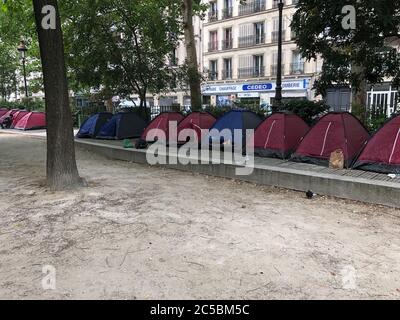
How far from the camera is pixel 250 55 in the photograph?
35750 millimetres

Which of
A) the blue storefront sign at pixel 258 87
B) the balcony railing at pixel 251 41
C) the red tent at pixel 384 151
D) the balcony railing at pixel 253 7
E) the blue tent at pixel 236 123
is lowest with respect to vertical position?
the red tent at pixel 384 151

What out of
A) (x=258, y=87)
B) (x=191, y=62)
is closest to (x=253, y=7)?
(x=258, y=87)

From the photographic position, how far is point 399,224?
5457mm

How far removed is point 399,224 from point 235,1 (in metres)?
34.5

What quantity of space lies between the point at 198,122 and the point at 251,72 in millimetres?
26107

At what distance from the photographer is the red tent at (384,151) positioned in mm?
6957

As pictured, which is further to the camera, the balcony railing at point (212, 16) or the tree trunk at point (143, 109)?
the balcony railing at point (212, 16)

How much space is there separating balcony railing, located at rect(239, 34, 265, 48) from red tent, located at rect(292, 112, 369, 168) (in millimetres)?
28347

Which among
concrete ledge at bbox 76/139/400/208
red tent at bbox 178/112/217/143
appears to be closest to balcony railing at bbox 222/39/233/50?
red tent at bbox 178/112/217/143

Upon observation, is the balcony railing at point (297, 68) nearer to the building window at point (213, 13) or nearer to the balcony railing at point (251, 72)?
the balcony railing at point (251, 72)

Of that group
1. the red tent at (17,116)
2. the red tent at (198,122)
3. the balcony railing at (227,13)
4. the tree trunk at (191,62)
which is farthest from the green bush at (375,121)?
the balcony railing at (227,13)

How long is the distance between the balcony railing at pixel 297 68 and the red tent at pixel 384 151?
2660 centimetres

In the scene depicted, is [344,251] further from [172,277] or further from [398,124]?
[398,124]
